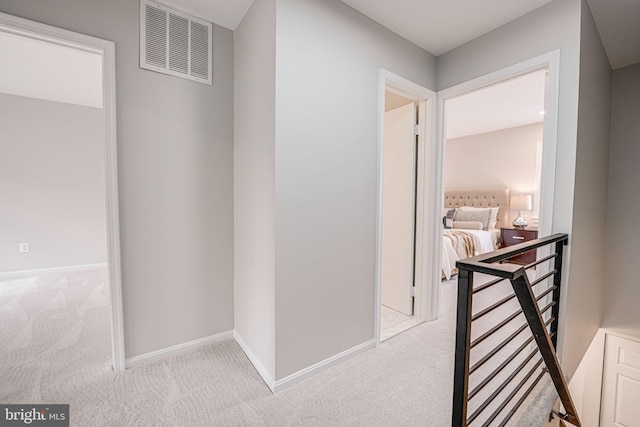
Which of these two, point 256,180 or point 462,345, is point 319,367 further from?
point 256,180

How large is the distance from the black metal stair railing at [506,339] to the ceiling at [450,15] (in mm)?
1583

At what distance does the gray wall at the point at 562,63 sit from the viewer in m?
1.71

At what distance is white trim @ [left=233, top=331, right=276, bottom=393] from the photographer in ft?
5.42

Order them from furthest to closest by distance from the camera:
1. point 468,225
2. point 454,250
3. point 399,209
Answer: point 468,225 → point 454,250 → point 399,209

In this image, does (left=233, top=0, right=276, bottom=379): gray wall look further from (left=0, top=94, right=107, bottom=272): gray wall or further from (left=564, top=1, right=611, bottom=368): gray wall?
(left=0, top=94, right=107, bottom=272): gray wall

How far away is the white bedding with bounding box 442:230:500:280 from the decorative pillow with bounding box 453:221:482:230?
0.24m

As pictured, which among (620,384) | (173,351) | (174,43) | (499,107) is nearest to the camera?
(174,43)

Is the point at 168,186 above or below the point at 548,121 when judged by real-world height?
below

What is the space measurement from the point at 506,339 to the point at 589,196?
158 centimetres

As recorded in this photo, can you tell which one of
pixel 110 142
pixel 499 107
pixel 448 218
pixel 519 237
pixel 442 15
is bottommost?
pixel 519 237

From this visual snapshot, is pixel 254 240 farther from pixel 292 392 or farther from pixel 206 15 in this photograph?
pixel 206 15

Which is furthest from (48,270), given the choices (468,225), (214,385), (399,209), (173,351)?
(468,225)

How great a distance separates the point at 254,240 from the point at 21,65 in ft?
11.0

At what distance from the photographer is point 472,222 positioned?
506 centimetres
